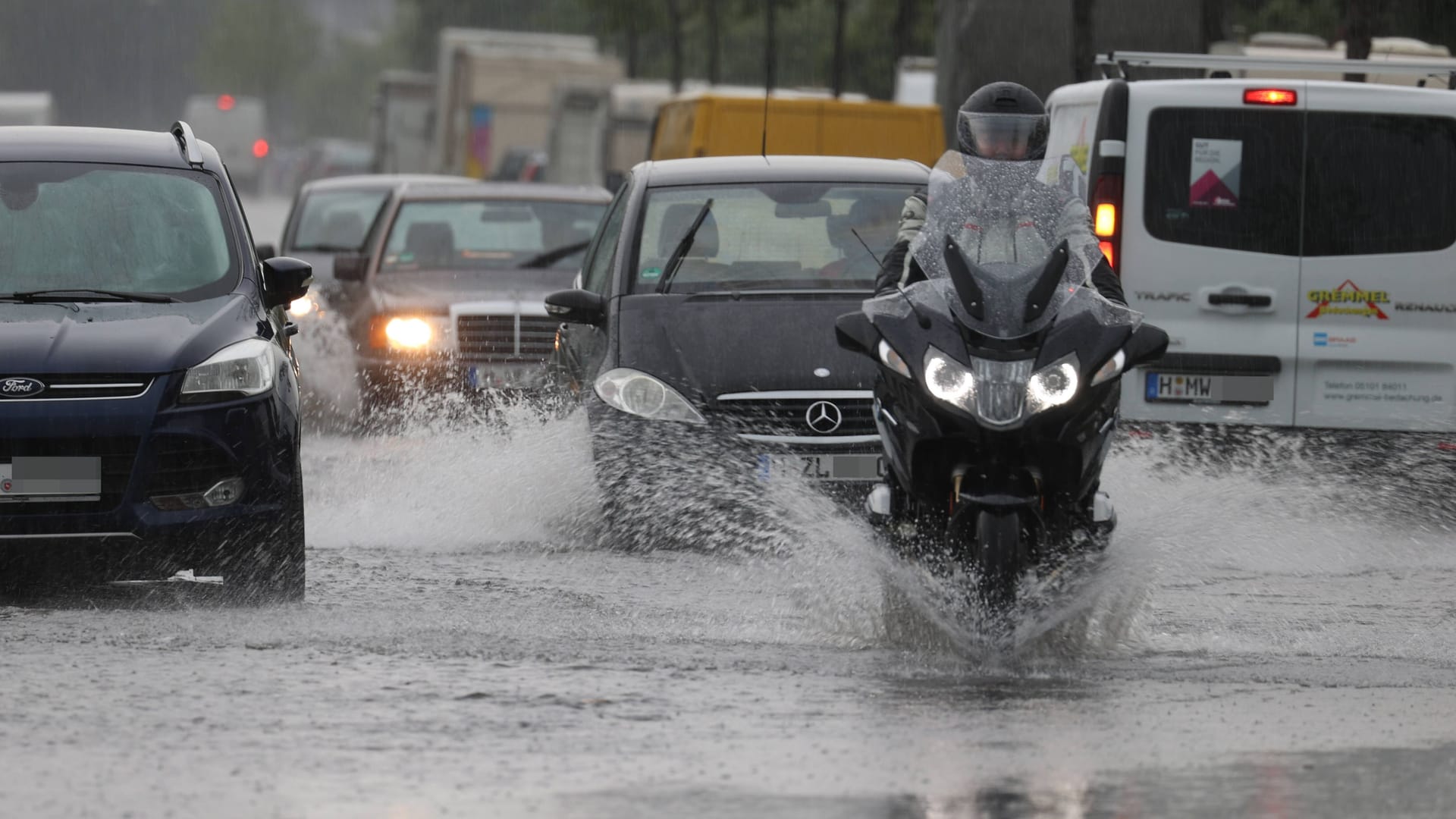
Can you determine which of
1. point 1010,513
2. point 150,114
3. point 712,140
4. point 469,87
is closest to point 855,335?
point 1010,513

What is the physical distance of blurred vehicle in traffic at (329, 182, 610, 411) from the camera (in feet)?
47.9

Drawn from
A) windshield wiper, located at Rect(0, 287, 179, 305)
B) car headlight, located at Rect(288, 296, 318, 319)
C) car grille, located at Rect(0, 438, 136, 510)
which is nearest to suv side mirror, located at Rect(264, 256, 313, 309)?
windshield wiper, located at Rect(0, 287, 179, 305)

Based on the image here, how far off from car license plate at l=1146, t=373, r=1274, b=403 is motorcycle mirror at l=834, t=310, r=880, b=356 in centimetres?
455

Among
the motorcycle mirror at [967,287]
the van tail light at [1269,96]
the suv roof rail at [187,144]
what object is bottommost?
the motorcycle mirror at [967,287]

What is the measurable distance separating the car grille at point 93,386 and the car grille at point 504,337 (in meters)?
6.29

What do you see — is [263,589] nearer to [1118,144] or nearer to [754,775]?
[754,775]

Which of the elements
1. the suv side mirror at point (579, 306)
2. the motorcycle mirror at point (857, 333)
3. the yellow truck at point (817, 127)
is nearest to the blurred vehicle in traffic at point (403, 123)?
the yellow truck at point (817, 127)

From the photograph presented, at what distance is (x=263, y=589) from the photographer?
27.8ft

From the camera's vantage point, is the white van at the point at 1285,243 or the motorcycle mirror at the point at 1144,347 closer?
the motorcycle mirror at the point at 1144,347

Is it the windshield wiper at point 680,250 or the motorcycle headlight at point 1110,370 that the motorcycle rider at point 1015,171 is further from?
the windshield wiper at point 680,250

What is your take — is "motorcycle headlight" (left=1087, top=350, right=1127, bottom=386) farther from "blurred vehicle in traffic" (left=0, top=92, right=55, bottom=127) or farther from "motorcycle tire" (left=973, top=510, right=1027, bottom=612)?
"blurred vehicle in traffic" (left=0, top=92, right=55, bottom=127)

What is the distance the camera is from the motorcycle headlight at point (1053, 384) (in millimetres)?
6879

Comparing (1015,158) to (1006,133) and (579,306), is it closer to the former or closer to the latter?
(1006,133)

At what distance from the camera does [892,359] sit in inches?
282
